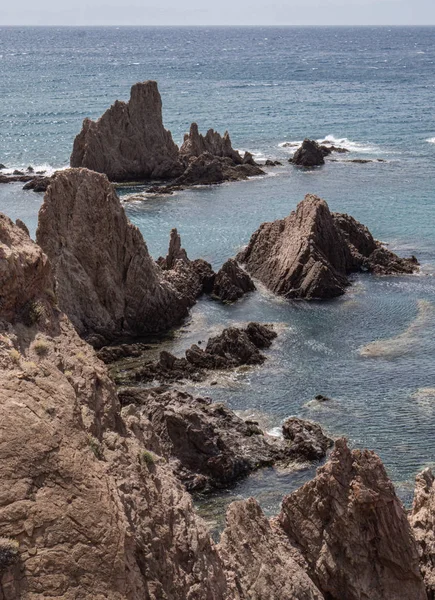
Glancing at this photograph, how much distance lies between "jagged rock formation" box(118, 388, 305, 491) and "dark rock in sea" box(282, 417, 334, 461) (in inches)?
13.7

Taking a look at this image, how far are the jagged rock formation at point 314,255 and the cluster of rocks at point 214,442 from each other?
25.4 metres

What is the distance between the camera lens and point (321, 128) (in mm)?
156125

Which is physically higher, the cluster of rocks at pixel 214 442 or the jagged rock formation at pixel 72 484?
the jagged rock formation at pixel 72 484

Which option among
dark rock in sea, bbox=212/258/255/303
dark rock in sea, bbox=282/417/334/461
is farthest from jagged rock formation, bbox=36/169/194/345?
dark rock in sea, bbox=282/417/334/461

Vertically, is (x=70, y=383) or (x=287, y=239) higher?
(x=70, y=383)

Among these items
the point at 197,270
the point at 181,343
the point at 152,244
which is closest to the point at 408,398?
the point at 181,343

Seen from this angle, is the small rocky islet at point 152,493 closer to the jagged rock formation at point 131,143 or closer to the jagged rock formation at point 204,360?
the jagged rock formation at point 204,360

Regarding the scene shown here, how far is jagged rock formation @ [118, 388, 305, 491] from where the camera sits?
42.6 m

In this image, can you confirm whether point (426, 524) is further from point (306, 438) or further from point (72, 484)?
point (306, 438)

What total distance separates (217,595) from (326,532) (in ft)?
21.3

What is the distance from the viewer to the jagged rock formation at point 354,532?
26891 millimetres

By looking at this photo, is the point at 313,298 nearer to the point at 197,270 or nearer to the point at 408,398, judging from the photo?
the point at 197,270

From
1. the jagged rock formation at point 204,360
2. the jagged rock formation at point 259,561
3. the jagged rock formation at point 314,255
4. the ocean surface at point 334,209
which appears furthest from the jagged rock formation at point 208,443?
the jagged rock formation at point 314,255

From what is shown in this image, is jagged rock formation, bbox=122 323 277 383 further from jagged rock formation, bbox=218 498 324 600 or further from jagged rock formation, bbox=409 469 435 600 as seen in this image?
jagged rock formation, bbox=218 498 324 600
